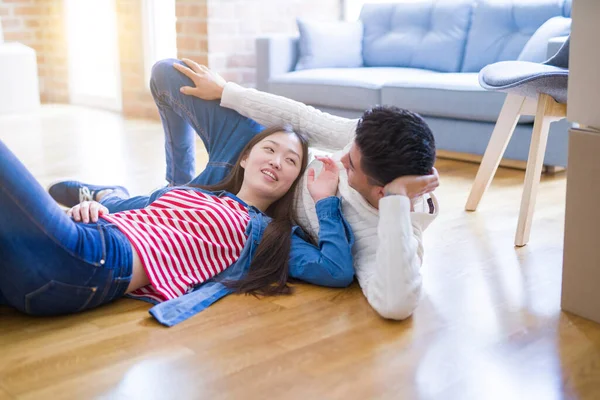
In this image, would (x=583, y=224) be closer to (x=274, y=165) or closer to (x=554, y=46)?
(x=274, y=165)

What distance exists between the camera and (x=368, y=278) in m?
1.81

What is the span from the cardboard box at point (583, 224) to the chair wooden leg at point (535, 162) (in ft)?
1.97

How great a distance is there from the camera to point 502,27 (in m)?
4.07

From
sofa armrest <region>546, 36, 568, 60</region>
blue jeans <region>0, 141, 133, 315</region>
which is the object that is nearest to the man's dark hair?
blue jeans <region>0, 141, 133, 315</region>

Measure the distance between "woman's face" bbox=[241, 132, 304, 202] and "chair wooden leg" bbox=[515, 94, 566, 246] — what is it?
2.64 ft

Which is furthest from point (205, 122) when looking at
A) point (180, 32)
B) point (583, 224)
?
point (180, 32)

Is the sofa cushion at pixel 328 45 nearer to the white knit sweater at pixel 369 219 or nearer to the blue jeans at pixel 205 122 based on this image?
the blue jeans at pixel 205 122

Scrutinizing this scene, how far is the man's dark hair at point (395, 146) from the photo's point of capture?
166cm

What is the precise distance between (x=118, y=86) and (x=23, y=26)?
1.30 meters

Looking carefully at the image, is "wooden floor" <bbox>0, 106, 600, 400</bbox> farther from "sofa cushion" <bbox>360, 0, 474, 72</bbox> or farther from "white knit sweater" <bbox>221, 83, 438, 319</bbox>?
"sofa cushion" <bbox>360, 0, 474, 72</bbox>

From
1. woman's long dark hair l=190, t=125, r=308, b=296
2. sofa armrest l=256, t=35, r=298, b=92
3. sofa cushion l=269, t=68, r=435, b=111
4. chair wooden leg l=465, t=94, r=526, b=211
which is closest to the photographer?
woman's long dark hair l=190, t=125, r=308, b=296

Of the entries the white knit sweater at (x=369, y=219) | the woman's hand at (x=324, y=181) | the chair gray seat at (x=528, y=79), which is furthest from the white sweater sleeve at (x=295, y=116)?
the chair gray seat at (x=528, y=79)

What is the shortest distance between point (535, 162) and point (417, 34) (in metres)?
2.34

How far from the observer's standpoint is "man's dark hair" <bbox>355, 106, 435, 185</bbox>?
166 centimetres
